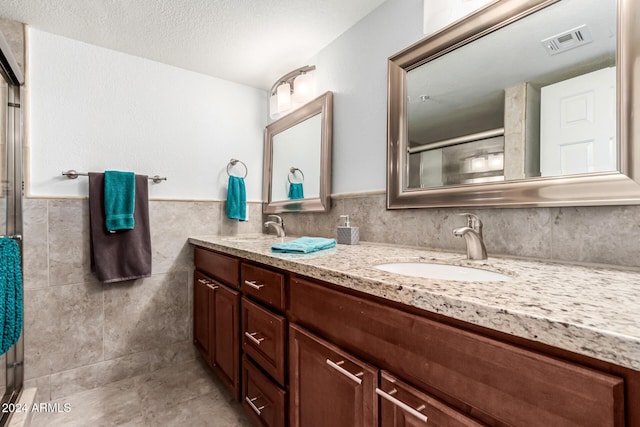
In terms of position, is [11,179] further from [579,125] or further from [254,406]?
[579,125]

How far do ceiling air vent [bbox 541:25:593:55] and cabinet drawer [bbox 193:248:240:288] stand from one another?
1419 millimetres

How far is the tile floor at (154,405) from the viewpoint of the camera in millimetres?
1449

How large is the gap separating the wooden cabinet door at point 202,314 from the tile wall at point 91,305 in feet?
0.28

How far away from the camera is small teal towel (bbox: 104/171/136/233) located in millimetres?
1711

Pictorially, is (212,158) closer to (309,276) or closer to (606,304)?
(309,276)

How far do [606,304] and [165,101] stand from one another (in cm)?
239

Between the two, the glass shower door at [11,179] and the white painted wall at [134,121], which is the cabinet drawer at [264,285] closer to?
the white painted wall at [134,121]

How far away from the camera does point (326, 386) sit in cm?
84

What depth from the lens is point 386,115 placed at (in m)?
1.43

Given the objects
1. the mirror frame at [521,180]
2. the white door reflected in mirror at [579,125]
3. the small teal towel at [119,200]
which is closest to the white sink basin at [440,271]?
the mirror frame at [521,180]

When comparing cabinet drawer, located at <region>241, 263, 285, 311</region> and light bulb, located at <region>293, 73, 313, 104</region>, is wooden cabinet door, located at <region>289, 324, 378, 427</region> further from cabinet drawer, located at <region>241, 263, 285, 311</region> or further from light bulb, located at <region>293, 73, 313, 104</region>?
light bulb, located at <region>293, 73, 313, 104</region>

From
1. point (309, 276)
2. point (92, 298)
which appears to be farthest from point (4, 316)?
point (309, 276)

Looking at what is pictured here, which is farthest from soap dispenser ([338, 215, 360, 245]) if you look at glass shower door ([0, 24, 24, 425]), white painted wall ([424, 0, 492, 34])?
glass shower door ([0, 24, 24, 425])

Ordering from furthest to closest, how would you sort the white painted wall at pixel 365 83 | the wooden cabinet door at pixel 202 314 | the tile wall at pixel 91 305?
the wooden cabinet door at pixel 202 314 < the tile wall at pixel 91 305 < the white painted wall at pixel 365 83
